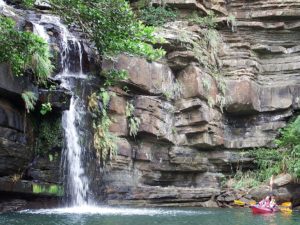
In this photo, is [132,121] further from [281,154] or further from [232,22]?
[232,22]

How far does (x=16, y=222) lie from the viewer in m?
12.0

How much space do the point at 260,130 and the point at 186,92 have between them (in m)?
5.08

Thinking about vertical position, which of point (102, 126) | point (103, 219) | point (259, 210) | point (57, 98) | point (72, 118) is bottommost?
point (259, 210)

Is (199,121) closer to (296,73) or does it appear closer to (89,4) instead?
(296,73)

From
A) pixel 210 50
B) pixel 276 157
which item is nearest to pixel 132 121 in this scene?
pixel 210 50

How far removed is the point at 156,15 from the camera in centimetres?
2392

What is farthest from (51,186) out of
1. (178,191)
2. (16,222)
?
(178,191)

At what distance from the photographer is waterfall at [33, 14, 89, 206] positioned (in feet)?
55.8

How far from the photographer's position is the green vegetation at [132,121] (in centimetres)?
1997

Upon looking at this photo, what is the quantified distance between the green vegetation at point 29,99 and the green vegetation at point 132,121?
19.2 ft

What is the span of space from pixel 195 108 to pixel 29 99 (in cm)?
978

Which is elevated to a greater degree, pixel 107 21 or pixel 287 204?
pixel 107 21

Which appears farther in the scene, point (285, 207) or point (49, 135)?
point (285, 207)

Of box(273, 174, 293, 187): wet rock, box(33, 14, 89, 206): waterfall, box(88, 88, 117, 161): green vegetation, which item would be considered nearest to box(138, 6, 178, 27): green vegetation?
box(33, 14, 89, 206): waterfall
